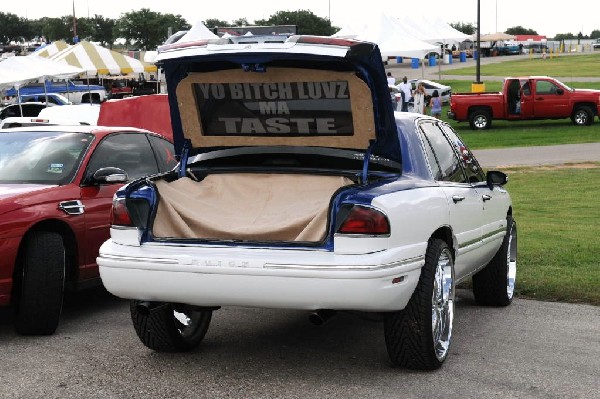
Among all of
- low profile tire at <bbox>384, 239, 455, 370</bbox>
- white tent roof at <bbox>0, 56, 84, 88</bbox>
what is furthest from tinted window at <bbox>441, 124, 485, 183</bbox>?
white tent roof at <bbox>0, 56, 84, 88</bbox>

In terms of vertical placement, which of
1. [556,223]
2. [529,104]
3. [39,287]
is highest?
[39,287]

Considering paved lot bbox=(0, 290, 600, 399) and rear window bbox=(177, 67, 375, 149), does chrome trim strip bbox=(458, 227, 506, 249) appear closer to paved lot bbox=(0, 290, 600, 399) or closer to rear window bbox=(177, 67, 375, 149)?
paved lot bbox=(0, 290, 600, 399)

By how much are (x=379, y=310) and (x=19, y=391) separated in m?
1.99

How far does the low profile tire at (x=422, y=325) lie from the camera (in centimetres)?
574

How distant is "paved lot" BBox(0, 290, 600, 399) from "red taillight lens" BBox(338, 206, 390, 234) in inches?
33.5

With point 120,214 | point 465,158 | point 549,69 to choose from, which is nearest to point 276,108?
point 120,214

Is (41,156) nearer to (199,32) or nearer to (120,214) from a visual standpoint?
(120,214)

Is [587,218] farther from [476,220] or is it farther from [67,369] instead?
[67,369]

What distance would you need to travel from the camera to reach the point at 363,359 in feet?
20.5

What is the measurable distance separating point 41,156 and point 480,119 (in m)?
27.5

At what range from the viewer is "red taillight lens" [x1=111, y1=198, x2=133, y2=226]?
599 cm

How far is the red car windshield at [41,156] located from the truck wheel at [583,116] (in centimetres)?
2762

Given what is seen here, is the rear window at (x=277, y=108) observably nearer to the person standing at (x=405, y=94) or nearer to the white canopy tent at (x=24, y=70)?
the white canopy tent at (x=24, y=70)

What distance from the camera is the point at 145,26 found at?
111625 millimetres
